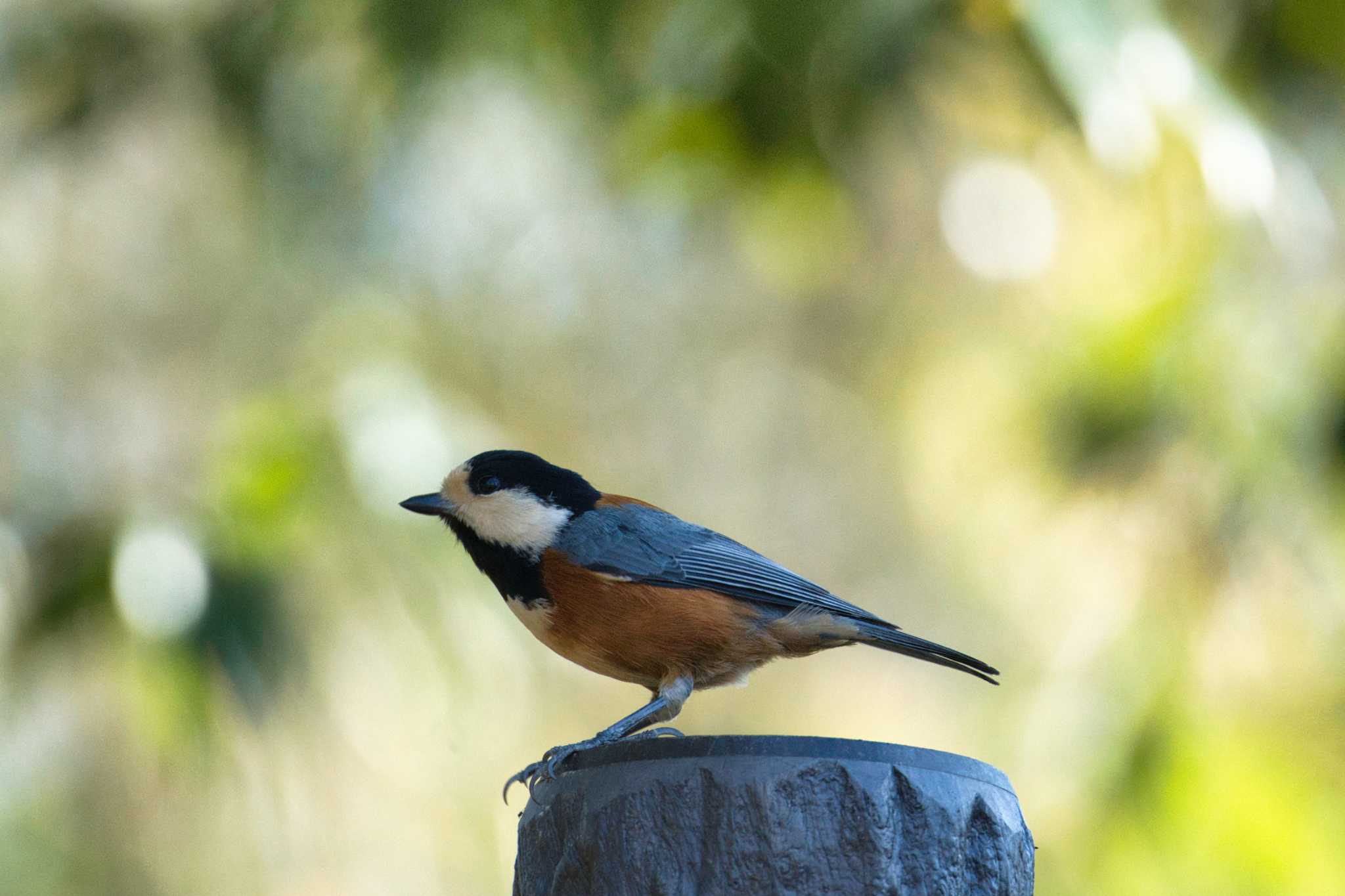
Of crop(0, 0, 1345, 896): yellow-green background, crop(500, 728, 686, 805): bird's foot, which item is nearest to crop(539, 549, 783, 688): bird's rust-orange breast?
crop(500, 728, 686, 805): bird's foot

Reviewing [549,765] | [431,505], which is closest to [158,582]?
[431,505]

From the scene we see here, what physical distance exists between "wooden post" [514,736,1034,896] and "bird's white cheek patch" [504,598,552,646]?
0.75 meters

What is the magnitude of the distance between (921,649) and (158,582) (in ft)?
9.94

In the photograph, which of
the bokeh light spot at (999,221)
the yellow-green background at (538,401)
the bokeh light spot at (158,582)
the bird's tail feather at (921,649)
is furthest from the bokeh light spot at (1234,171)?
the bokeh light spot at (158,582)

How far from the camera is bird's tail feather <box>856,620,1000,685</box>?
8.00ft

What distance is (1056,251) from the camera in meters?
6.84

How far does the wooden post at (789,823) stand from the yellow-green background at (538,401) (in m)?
3.07

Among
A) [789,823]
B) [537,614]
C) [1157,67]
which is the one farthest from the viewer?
[1157,67]

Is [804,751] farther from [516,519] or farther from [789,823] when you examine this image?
[516,519]

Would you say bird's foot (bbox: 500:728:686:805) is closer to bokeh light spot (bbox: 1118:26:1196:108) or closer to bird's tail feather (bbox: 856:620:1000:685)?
bird's tail feather (bbox: 856:620:1000:685)

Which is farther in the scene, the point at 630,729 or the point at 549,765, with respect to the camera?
the point at 630,729

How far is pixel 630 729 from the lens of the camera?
8.27 feet

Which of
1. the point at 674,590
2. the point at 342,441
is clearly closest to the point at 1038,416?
the point at 342,441

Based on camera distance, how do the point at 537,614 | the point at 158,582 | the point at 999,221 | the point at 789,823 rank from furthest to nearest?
the point at 999,221
the point at 158,582
the point at 537,614
the point at 789,823
